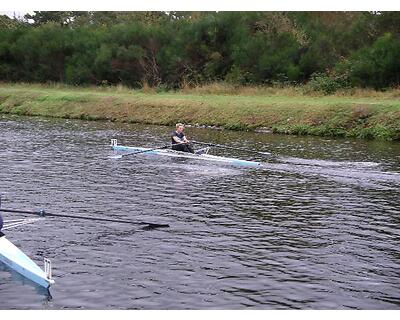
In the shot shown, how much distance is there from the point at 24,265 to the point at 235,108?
3930 centimetres

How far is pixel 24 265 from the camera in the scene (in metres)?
15.4

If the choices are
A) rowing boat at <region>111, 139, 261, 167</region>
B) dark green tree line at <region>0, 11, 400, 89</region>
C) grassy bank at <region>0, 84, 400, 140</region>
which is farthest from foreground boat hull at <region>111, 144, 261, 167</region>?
dark green tree line at <region>0, 11, 400, 89</region>

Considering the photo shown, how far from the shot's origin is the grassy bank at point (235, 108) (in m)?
45.8

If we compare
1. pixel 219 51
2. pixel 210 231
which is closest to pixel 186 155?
pixel 210 231

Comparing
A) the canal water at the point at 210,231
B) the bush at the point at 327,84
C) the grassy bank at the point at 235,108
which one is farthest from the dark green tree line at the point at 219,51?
the canal water at the point at 210,231

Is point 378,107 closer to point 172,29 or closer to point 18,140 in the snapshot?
point 18,140

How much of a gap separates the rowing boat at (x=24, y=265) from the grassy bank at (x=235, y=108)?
32065mm

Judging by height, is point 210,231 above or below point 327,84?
below

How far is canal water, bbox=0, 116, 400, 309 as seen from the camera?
14.5 meters

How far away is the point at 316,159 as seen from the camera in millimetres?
34250

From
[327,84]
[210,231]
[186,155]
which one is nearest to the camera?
[210,231]

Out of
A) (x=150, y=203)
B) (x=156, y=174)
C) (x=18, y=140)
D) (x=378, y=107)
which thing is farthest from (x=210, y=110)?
(x=150, y=203)

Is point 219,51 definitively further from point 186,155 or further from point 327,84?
point 186,155
